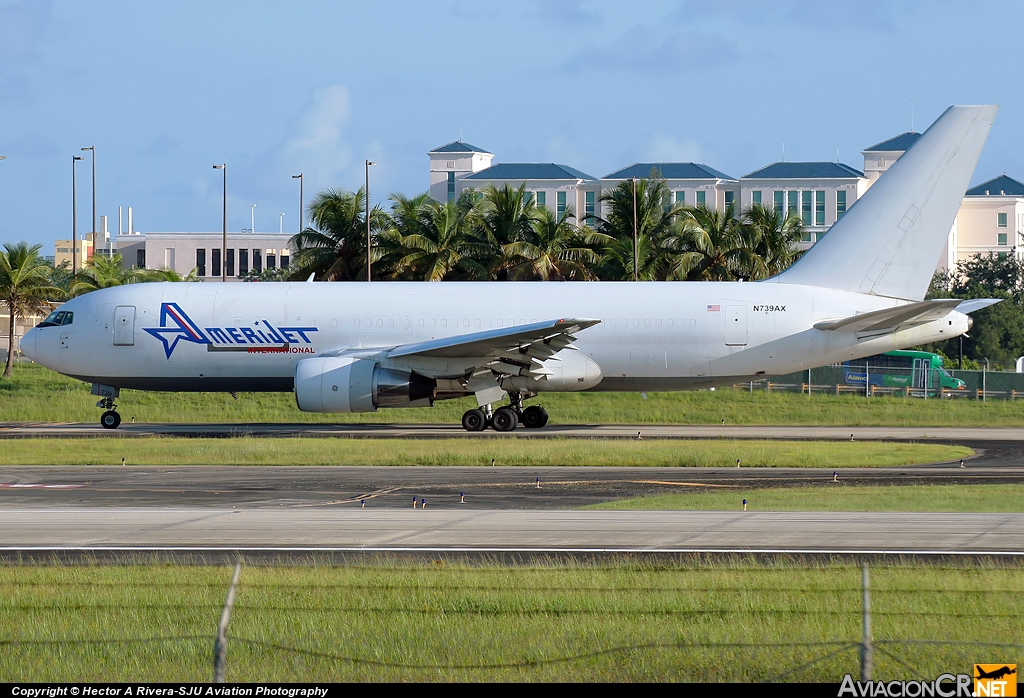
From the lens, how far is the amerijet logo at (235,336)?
36.6 m

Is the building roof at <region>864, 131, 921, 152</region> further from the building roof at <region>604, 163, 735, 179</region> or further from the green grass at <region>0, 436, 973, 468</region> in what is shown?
the green grass at <region>0, 436, 973, 468</region>

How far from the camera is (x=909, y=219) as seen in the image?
36188 millimetres

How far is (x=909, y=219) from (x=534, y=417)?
42.9 feet

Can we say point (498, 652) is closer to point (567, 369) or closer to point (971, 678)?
point (971, 678)

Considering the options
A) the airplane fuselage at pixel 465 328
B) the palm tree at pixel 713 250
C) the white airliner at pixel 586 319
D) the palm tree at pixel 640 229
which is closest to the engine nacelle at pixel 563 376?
the white airliner at pixel 586 319

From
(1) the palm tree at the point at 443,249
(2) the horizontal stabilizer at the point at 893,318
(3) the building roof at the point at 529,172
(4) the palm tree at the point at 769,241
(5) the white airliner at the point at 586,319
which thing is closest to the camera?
(2) the horizontal stabilizer at the point at 893,318

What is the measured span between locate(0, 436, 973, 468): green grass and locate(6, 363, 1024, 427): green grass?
435 inches

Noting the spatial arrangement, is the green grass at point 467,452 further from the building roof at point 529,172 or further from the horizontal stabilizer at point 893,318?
the building roof at point 529,172

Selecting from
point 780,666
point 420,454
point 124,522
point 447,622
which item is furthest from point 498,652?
point 420,454

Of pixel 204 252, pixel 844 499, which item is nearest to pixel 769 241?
pixel 844 499

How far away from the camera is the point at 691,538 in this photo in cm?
1636

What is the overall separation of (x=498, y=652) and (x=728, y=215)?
200ft

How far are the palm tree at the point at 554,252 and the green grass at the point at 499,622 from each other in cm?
4828

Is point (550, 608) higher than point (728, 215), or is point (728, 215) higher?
point (728, 215)
